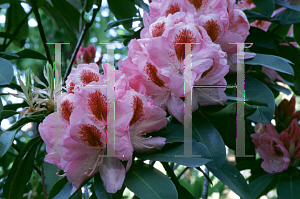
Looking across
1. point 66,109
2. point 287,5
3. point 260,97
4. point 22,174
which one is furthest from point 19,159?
point 287,5

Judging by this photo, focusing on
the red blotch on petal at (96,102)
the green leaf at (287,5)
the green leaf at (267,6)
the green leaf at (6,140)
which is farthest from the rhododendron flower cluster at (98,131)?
the green leaf at (287,5)

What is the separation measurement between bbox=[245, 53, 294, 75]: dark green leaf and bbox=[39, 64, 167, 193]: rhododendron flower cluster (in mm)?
328

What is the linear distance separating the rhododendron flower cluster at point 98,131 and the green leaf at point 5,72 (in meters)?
0.21

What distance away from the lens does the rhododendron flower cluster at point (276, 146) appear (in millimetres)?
1019

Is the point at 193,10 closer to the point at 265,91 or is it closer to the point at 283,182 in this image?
the point at 265,91

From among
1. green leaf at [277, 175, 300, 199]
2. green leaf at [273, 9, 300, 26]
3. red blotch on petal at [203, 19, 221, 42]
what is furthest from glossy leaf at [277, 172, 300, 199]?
red blotch on petal at [203, 19, 221, 42]

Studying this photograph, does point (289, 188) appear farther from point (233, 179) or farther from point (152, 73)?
point (152, 73)

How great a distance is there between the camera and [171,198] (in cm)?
48

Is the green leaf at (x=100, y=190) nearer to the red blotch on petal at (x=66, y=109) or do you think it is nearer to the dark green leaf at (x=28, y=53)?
the red blotch on petal at (x=66, y=109)

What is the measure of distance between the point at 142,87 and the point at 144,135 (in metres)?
0.11

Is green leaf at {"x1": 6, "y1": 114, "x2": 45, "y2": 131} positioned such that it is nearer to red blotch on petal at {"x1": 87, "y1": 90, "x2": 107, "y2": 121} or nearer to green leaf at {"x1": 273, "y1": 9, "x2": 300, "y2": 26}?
red blotch on petal at {"x1": 87, "y1": 90, "x2": 107, "y2": 121}

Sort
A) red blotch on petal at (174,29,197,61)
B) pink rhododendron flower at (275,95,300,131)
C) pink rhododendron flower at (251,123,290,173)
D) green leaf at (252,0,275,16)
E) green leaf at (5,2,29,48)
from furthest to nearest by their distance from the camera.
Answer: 1. green leaf at (5,2,29,48)
2. pink rhododendron flower at (275,95,300,131)
3. pink rhododendron flower at (251,123,290,173)
4. green leaf at (252,0,275,16)
5. red blotch on petal at (174,29,197,61)

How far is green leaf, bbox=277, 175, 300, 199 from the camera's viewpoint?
3.25 feet

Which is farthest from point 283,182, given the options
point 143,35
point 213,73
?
point 143,35
